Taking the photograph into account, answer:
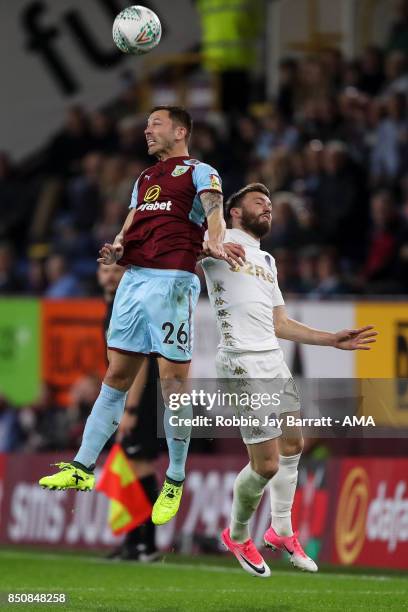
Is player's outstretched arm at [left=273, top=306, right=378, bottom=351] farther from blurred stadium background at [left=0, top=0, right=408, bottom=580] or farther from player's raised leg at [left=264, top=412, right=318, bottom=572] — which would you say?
blurred stadium background at [left=0, top=0, right=408, bottom=580]

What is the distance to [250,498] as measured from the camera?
10742 mm

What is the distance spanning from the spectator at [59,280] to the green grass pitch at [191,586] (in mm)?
4349

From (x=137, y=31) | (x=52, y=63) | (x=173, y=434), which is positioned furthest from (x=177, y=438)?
(x=52, y=63)

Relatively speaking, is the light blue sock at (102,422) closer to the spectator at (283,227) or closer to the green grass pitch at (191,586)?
the green grass pitch at (191,586)

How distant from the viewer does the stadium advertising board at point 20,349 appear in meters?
17.9

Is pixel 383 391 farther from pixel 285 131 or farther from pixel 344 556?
pixel 285 131

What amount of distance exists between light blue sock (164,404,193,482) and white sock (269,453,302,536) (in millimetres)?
708

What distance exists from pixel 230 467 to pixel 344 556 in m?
1.70

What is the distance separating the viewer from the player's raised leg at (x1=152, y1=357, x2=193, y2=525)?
34.2 feet

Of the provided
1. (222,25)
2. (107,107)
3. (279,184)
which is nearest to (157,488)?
(279,184)

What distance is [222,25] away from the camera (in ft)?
73.5

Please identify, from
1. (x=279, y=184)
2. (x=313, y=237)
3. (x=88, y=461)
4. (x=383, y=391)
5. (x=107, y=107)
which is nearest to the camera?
(x=88, y=461)

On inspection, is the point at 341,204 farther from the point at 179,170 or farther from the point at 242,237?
the point at 179,170

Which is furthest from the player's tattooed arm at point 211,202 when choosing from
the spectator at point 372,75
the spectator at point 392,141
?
the spectator at point 372,75
